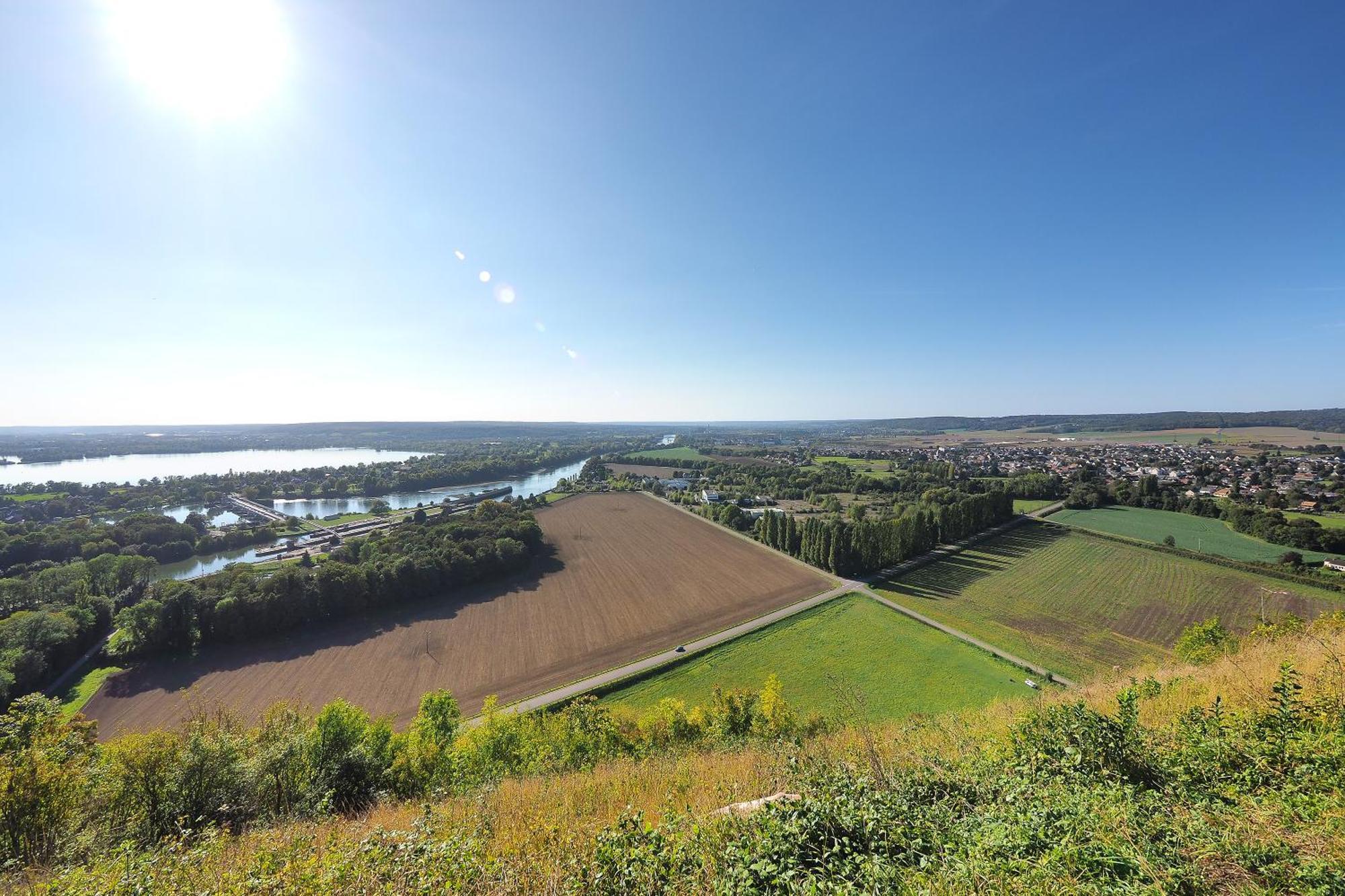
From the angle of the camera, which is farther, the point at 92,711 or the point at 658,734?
the point at 92,711

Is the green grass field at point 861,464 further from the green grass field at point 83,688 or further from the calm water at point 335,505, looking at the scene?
the green grass field at point 83,688

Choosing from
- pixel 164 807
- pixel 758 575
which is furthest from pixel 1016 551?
pixel 164 807

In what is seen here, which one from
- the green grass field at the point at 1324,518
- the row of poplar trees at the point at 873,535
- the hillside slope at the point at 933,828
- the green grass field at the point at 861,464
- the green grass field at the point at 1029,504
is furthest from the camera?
the green grass field at the point at 861,464

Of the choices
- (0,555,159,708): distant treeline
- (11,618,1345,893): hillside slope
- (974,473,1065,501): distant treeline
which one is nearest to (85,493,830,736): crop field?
(0,555,159,708): distant treeline

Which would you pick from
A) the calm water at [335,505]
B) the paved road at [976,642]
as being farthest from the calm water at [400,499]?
the paved road at [976,642]

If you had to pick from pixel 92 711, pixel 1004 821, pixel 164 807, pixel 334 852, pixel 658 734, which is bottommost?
pixel 92 711

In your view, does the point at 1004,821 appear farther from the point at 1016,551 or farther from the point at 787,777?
the point at 1016,551

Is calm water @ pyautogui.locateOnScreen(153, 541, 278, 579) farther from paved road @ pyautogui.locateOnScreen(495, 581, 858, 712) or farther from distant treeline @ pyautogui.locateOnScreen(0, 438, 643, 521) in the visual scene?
paved road @ pyautogui.locateOnScreen(495, 581, 858, 712)
